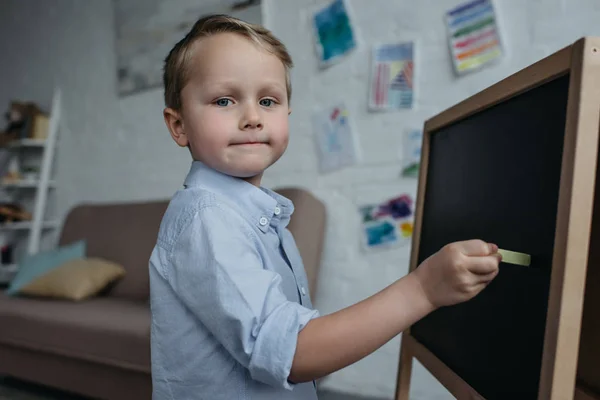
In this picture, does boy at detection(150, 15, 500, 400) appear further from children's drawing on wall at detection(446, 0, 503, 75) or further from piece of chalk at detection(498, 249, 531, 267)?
children's drawing on wall at detection(446, 0, 503, 75)

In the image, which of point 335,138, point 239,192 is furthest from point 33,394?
point 239,192

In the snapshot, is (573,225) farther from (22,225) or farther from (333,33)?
(22,225)

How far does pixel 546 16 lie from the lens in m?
1.66

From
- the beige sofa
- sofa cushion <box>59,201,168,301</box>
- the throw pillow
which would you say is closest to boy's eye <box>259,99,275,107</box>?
the beige sofa

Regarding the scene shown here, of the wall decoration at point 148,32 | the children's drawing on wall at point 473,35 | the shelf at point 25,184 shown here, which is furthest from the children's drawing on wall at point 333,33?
the shelf at point 25,184

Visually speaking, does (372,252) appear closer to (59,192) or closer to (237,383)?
(237,383)

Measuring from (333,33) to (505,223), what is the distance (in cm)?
163

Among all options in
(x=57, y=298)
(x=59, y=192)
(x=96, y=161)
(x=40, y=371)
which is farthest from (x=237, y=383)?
(x=59, y=192)

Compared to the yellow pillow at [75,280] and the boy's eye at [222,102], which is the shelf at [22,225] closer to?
the yellow pillow at [75,280]

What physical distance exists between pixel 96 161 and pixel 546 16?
247 centimetres

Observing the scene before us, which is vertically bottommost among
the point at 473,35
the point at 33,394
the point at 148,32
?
the point at 33,394

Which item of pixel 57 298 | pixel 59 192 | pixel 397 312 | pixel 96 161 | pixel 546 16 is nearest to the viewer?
pixel 397 312

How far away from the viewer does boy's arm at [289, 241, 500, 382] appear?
57cm

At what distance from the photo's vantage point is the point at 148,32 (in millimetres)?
2752
